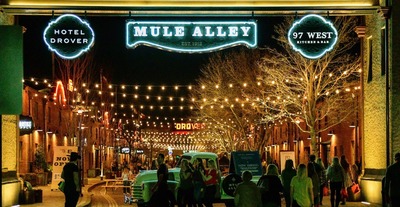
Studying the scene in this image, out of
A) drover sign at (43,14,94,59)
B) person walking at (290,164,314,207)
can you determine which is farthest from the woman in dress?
person walking at (290,164,314,207)

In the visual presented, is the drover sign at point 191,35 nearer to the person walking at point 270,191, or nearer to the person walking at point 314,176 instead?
the person walking at point 314,176

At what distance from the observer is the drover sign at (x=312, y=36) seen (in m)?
20.0

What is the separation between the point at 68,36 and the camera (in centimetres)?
1994

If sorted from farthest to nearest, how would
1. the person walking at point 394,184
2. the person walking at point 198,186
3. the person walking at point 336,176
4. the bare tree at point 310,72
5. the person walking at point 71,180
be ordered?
the bare tree at point 310,72, the person walking at point 336,176, the person walking at point 198,186, the person walking at point 71,180, the person walking at point 394,184

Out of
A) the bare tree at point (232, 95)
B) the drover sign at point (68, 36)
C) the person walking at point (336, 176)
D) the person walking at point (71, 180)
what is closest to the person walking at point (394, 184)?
the person walking at point (336, 176)

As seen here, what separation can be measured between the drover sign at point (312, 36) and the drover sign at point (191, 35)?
1.23 metres

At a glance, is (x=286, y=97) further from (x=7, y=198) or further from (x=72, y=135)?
(x=7, y=198)

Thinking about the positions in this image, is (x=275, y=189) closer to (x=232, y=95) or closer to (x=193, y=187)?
(x=193, y=187)

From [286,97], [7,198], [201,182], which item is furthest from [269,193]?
[286,97]

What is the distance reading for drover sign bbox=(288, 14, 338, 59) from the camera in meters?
20.0

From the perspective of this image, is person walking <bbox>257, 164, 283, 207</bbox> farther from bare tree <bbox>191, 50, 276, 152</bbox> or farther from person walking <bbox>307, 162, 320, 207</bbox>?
bare tree <bbox>191, 50, 276, 152</bbox>

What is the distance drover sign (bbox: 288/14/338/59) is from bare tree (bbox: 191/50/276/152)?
2794 centimetres

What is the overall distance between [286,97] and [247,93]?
11.4m

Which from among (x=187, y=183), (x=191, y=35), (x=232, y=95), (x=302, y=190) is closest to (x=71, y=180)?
(x=187, y=183)
